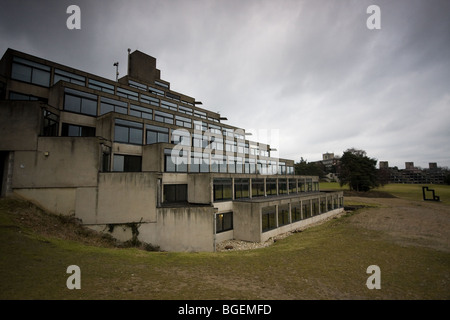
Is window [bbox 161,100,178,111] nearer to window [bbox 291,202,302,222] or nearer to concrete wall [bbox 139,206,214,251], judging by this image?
concrete wall [bbox 139,206,214,251]

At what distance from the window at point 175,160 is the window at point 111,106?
382 inches

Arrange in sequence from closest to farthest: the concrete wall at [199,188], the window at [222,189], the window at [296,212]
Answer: the concrete wall at [199,188]
the window at [222,189]
the window at [296,212]

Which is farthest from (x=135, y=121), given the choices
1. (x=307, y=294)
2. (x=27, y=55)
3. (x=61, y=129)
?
(x=307, y=294)

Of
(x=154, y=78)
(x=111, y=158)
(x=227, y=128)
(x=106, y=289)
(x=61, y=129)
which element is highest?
(x=154, y=78)

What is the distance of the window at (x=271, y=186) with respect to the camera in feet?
99.9

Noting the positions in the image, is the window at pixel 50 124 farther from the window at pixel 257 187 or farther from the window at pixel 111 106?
the window at pixel 257 187

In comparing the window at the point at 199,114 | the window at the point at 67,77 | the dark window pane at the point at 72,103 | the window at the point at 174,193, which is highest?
the window at the point at 199,114

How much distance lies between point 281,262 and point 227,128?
39.8 metres

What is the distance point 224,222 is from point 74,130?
18.8m

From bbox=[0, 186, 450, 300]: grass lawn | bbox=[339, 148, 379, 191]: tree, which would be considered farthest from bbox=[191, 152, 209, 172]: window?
bbox=[339, 148, 379, 191]: tree

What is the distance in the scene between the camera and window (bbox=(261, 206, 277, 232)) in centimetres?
2184

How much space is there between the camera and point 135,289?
257 inches

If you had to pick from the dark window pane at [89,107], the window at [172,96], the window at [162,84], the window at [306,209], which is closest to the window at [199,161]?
the dark window pane at [89,107]
